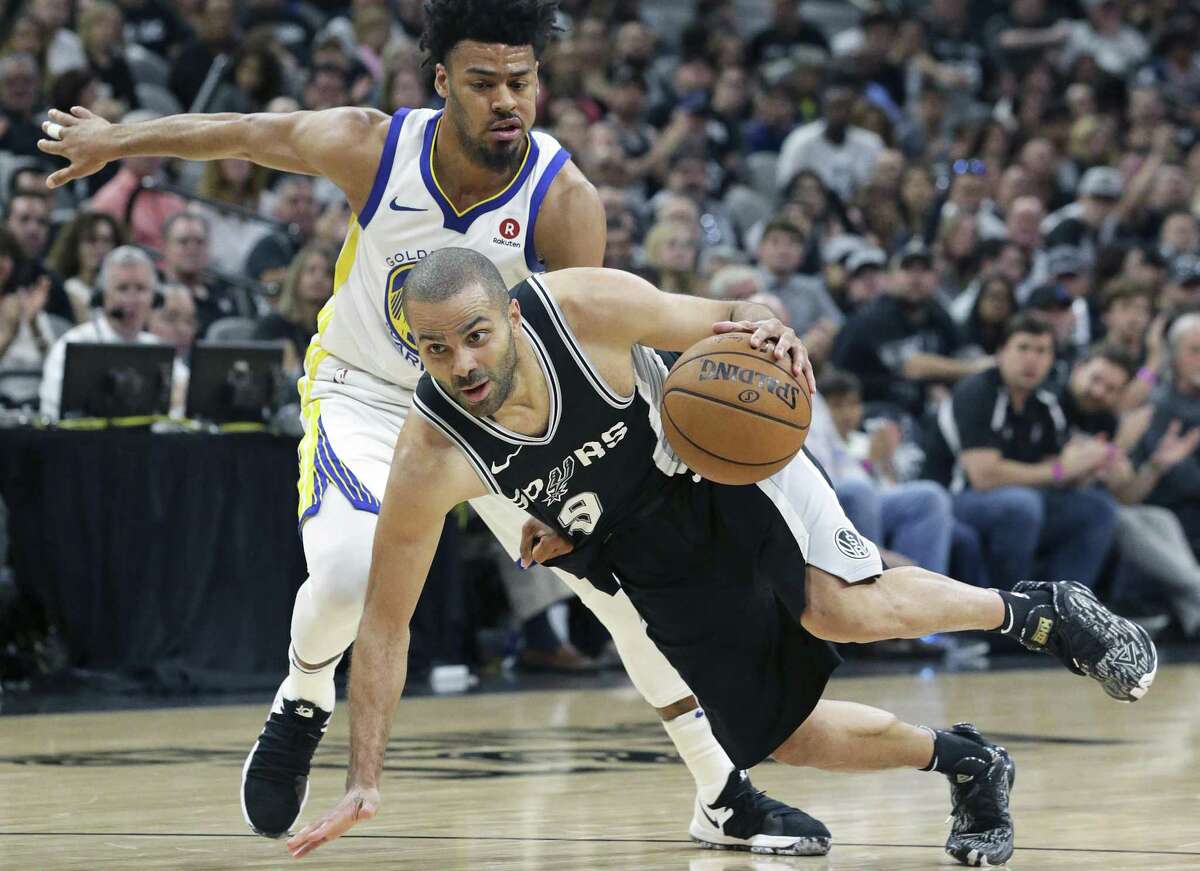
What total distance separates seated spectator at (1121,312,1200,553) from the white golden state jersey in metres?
6.50

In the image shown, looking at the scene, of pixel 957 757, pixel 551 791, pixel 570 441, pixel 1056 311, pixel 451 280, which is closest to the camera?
pixel 451 280

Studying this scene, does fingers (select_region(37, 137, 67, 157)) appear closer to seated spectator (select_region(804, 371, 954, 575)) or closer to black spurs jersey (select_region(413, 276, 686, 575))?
black spurs jersey (select_region(413, 276, 686, 575))

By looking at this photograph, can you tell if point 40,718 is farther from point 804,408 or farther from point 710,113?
point 710,113

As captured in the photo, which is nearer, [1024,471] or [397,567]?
[397,567]

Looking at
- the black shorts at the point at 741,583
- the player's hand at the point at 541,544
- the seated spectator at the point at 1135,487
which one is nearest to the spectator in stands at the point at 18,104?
the seated spectator at the point at 1135,487

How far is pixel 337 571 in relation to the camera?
13.2 feet

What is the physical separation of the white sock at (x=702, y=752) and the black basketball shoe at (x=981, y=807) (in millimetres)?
518

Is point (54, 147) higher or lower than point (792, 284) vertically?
higher

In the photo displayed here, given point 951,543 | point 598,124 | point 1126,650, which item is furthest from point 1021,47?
point 1126,650

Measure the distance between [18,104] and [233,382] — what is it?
3407 mm

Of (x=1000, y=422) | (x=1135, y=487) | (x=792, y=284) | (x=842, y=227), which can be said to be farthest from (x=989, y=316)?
(x=842, y=227)

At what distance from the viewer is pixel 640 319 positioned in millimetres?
3793

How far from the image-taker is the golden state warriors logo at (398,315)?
4312mm

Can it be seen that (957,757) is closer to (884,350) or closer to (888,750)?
(888,750)
